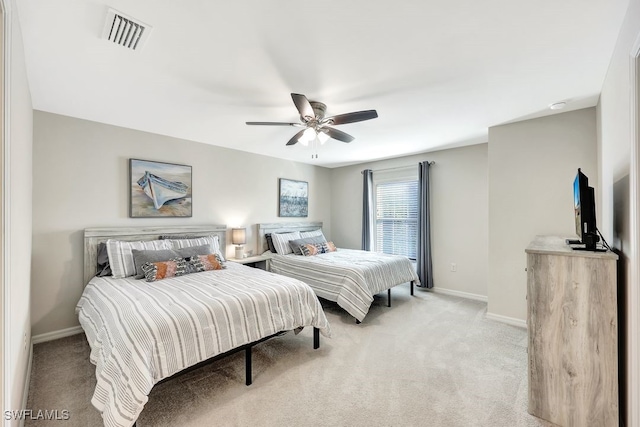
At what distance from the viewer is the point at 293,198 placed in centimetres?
555

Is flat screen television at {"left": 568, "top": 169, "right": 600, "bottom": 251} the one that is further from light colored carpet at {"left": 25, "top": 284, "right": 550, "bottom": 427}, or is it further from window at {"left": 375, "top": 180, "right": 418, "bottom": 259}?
window at {"left": 375, "top": 180, "right": 418, "bottom": 259}

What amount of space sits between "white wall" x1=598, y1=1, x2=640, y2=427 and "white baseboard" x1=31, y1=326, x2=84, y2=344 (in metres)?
4.69

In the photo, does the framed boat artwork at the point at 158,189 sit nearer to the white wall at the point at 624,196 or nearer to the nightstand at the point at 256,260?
the nightstand at the point at 256,260

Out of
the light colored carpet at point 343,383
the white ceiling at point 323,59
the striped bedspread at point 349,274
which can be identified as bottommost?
the light colored carpet at point 343,383

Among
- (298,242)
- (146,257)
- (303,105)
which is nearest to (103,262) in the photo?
(146,257)

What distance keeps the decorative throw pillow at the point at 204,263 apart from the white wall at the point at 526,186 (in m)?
3.43

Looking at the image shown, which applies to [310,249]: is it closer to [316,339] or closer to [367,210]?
[367,210]

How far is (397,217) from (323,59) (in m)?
3.89

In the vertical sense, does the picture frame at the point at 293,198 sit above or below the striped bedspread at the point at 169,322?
above

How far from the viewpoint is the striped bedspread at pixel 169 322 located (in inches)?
63.2

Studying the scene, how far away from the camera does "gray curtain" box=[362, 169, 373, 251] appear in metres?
5.59

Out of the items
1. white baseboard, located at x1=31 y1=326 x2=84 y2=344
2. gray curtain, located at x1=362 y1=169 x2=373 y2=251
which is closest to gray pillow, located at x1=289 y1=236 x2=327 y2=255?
gray curtain, located at x1=362 y1=169 x2=373 y2=251

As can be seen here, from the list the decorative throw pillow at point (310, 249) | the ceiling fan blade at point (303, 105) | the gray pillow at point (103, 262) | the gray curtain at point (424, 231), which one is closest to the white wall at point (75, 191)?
the gray pillow at point (103, 262)

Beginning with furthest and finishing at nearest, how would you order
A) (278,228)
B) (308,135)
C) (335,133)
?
(278,228)
(335,133)
(308,135)
